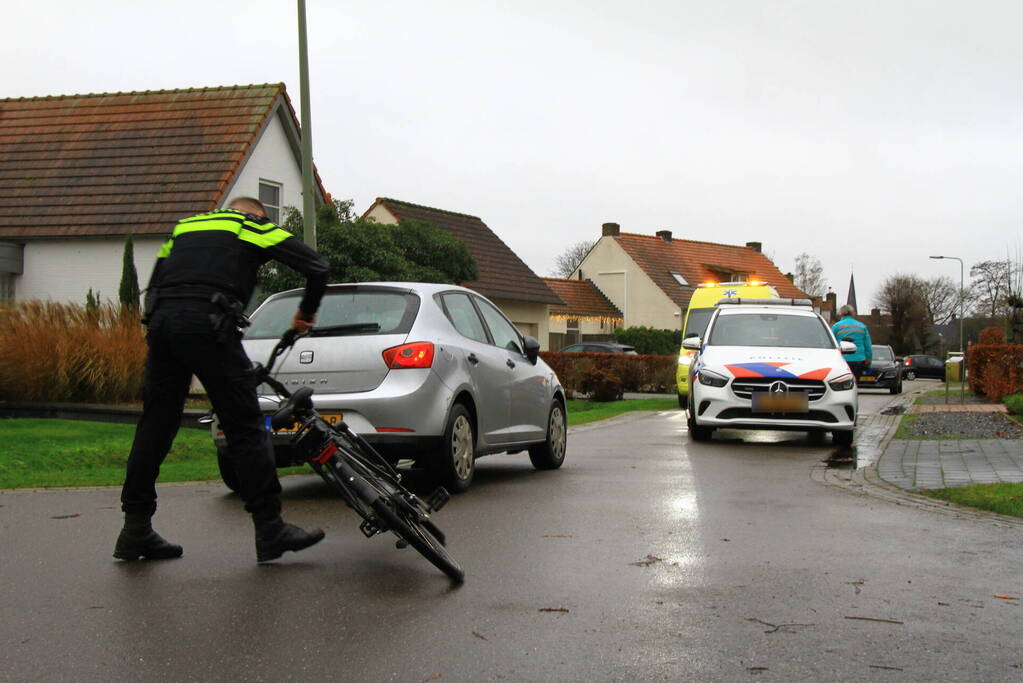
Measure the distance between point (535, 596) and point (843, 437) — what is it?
29.9 feet

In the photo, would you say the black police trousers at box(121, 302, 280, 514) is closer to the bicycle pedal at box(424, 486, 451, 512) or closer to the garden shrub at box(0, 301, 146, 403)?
the bicycle pedal at box(424, 486, 451, 512)

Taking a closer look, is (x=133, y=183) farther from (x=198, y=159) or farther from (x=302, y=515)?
(x=302, y=515)

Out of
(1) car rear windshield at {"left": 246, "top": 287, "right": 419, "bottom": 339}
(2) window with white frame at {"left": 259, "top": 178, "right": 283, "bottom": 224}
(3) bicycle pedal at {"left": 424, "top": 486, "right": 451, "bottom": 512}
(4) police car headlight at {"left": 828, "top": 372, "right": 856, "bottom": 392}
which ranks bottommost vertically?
(3) bicycle pedal at {"left": 424, "top": 486, "right": 451, "bottom": 512}

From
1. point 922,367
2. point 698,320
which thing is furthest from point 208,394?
point 922,367

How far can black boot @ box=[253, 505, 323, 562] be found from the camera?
590 cm

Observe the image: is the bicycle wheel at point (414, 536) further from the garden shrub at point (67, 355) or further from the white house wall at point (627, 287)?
the white house wall at point (627, 287)

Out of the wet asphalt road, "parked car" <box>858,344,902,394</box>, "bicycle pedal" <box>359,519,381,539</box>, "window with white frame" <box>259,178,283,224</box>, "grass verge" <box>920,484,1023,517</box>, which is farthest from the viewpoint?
"parked car" <box>858,344,902,394</box>

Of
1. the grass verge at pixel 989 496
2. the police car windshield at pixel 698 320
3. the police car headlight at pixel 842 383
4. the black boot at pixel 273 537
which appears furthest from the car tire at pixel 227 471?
the police car windshield at pixel 698 320

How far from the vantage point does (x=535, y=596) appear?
17.6 ft

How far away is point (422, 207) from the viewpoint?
4425 centimetres

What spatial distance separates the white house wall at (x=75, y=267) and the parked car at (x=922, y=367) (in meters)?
56.0

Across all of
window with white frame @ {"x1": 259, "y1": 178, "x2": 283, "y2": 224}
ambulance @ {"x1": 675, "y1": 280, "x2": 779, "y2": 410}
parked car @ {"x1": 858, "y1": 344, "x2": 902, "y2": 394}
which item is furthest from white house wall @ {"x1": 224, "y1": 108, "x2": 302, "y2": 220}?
parked car @ {"x1": 858, "y1": 344, "x2": 902, "y2": 394}

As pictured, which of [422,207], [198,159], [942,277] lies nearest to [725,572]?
[198,159]

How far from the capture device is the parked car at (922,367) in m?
72.6
